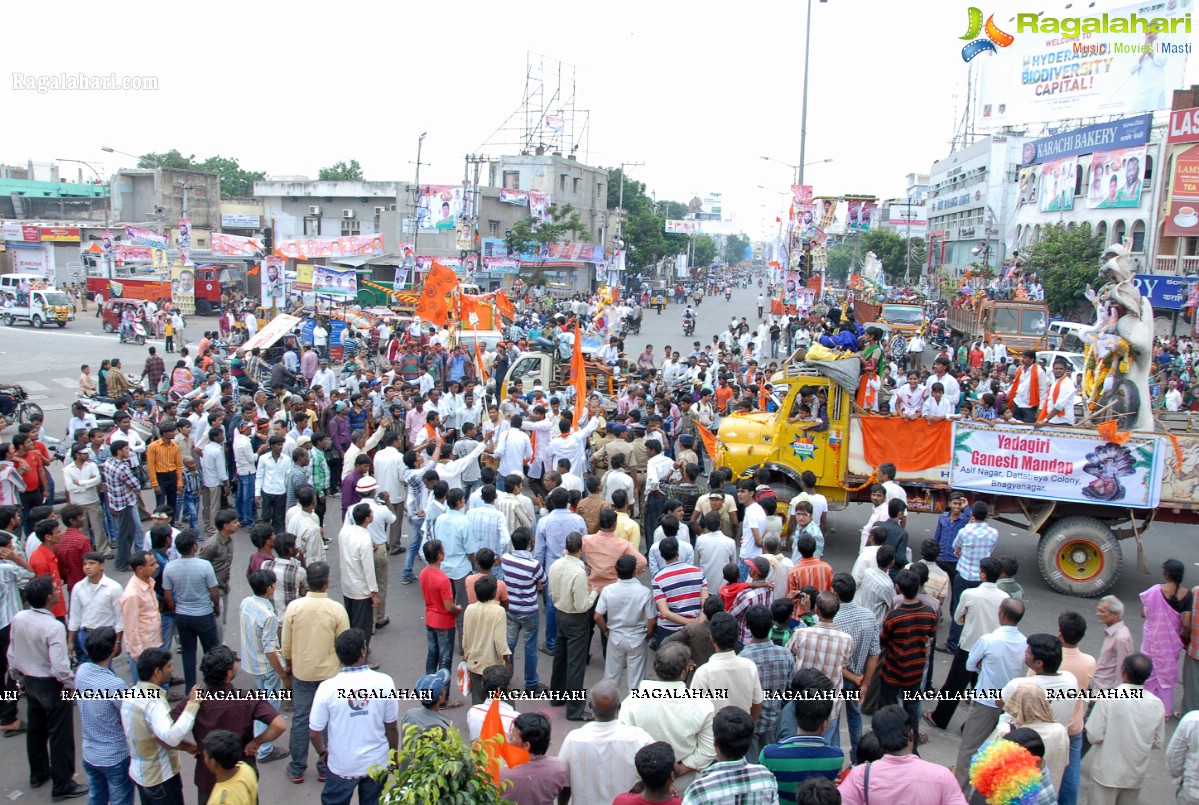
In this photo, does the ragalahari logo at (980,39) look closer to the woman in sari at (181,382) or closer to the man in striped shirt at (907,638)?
the woman in sari at (181,382)

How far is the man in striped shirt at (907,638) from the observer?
243 inches

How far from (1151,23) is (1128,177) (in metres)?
14.1

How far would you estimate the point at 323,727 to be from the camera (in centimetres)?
502

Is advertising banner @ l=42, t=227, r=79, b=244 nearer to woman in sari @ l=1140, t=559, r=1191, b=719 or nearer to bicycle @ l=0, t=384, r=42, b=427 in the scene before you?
bicycle @ l=0, t=384, r=42, b=427

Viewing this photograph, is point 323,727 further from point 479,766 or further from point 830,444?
point 830,444

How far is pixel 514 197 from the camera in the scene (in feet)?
163

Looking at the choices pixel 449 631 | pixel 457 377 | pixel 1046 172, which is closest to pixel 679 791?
pixel 449 631

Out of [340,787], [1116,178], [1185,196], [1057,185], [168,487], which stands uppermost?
[1057,185]

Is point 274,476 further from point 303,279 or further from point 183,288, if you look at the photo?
point 183,288

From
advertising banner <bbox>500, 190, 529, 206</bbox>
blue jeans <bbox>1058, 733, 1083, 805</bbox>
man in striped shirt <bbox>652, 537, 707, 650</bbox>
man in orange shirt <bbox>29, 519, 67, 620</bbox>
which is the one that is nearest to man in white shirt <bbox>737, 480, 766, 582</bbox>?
man in striped shirt <bbox>652, 537, 707, 650</bbox>

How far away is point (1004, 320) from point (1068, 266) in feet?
35.7

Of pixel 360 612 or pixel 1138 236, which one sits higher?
pixel 1138 236

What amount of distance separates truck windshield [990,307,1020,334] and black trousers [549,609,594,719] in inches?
926

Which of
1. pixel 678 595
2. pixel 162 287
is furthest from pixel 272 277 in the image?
pixel 678 595
